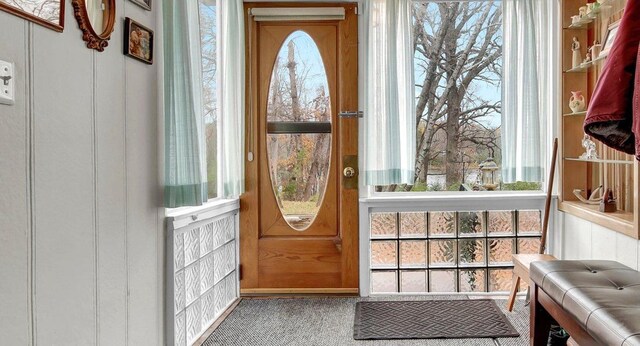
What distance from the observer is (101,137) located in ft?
5.11

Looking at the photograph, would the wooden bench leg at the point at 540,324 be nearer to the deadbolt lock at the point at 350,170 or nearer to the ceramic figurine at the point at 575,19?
the deadbolt lock at the point at 350,170

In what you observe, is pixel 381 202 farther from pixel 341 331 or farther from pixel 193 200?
pixel 193 200

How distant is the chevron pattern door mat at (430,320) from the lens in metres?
2.37

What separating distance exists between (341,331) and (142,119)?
166 cm

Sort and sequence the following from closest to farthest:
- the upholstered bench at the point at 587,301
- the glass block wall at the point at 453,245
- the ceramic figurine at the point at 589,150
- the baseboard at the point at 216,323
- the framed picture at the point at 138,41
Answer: the upholstered bench at the point at 587,301 → the framed picture at the point at 138,41 → the baseboard at the point at 216,323 → the ceramic figurine at the point at 589,150 → the glass block wall at the point at 453,245

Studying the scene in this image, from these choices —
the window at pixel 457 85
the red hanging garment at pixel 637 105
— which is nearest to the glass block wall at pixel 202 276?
the window at pixel 457 85

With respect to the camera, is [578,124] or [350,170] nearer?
[578,124]

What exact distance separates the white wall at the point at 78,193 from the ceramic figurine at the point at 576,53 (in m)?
2.75

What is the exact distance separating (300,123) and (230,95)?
0.58 metres

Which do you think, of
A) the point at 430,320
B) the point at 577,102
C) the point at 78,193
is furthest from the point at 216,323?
the point at 577,102

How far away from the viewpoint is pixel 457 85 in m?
3.10

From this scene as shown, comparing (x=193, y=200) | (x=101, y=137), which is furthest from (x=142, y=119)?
(x=193, y=200)

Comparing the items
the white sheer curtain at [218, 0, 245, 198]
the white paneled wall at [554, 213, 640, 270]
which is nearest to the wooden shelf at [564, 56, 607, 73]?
the white paneled wall at [554, 213, 640, 270]

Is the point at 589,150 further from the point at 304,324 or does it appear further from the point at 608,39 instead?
the point at 304,324
